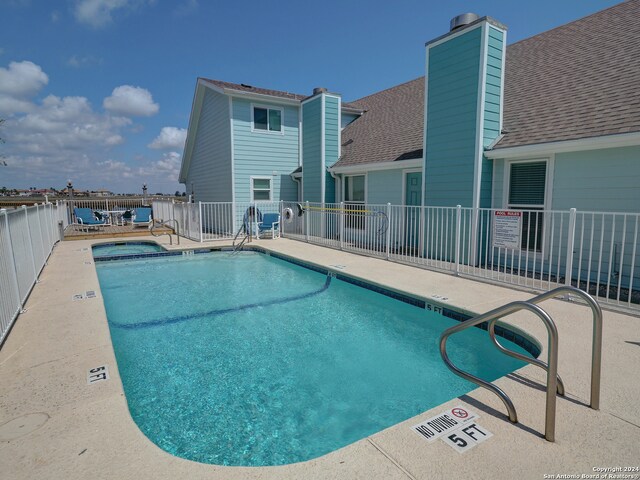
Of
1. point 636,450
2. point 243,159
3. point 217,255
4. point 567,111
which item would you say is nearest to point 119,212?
point 243,159

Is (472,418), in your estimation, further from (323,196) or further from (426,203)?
(323,196)

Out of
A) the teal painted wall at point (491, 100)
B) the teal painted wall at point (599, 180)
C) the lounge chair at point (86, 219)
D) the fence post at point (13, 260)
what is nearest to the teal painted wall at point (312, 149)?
the teal painted wall at point (491, 100)

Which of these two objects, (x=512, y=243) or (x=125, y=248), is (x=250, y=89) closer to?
(x=125, y=248)

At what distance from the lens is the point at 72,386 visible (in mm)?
2822

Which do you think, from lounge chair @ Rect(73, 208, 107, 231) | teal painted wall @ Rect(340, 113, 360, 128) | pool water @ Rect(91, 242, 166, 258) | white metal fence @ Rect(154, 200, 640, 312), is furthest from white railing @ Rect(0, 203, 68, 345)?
teal painted wall @ Rect(340, 113, 360, 128)

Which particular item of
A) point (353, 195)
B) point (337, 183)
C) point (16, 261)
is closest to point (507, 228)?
point (353, 195)

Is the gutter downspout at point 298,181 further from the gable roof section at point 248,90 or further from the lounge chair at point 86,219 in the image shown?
the lounge chair at point 86,219

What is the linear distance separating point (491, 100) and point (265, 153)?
8.55m

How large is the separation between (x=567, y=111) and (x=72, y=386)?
8.71 m

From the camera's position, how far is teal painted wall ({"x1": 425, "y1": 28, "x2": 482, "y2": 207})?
7.25 m

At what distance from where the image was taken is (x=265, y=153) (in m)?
13.5

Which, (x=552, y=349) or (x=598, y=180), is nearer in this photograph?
(x=552, y=349)

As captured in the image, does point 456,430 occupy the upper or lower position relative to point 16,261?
lower

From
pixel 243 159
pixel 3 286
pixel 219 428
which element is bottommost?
pixel 219 428
